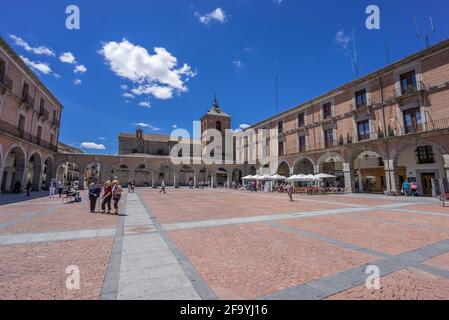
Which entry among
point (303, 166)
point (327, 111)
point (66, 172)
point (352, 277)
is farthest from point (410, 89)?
point (66, 172)

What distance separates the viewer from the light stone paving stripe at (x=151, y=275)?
107 inches

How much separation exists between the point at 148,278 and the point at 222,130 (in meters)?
48.1

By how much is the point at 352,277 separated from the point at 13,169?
30.3m

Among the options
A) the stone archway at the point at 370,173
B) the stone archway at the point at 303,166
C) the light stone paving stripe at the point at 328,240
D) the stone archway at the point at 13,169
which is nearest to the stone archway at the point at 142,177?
the stone archway at the point at 13,169

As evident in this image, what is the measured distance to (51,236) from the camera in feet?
18.6

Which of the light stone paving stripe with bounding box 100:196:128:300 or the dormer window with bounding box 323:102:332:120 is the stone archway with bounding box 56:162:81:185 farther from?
the dormer window with bounding box 323:102:332:120

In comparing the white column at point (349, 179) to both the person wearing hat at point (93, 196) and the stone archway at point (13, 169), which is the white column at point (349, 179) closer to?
the person wearing hat at point (93, 196)

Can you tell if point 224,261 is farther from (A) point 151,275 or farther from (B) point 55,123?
(B) point 55,123

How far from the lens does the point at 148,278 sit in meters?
3.18

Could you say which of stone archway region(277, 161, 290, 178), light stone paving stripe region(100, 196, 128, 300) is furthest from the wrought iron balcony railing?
stone archway region(277, 161, 290, 178)
